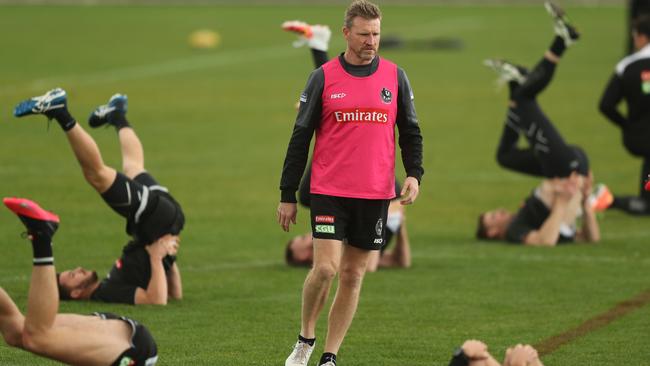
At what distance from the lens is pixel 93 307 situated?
1098 cm

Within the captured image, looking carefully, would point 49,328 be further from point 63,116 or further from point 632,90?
point 632,90

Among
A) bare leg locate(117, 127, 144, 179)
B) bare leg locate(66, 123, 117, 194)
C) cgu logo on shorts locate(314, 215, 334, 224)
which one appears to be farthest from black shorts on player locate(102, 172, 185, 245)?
cgu logo on shorts locate(314, 215, 334, 224)

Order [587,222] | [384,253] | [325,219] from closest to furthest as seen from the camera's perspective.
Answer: [325,219]
[384,253]
[587,222]

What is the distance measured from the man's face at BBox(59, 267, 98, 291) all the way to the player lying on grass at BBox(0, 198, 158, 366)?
349 cm

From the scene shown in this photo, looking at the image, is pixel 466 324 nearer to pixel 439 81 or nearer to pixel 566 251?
pixel 566 251

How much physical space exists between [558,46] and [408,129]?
6.33 metres

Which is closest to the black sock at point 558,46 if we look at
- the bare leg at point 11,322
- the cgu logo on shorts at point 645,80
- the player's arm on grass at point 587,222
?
the cgu logo on shorts at point 645,80

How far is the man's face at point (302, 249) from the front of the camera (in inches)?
517

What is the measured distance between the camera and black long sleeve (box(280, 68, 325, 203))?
859cm

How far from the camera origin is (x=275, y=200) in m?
17.9

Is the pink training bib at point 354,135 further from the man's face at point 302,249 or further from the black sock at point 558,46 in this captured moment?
the black sock at point 558,46

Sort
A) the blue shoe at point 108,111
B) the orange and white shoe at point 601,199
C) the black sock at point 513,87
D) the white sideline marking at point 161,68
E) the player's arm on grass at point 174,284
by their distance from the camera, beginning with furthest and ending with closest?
the white sideline marking at point 161,68
the orange and white shoe at point 601,199
the black sock at point 513,87
the blue shoe at point 108,111
the player's arm on grass at point 174,284

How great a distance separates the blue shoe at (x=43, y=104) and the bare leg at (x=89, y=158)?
43cm

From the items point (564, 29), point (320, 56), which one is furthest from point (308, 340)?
point (564, 29)
